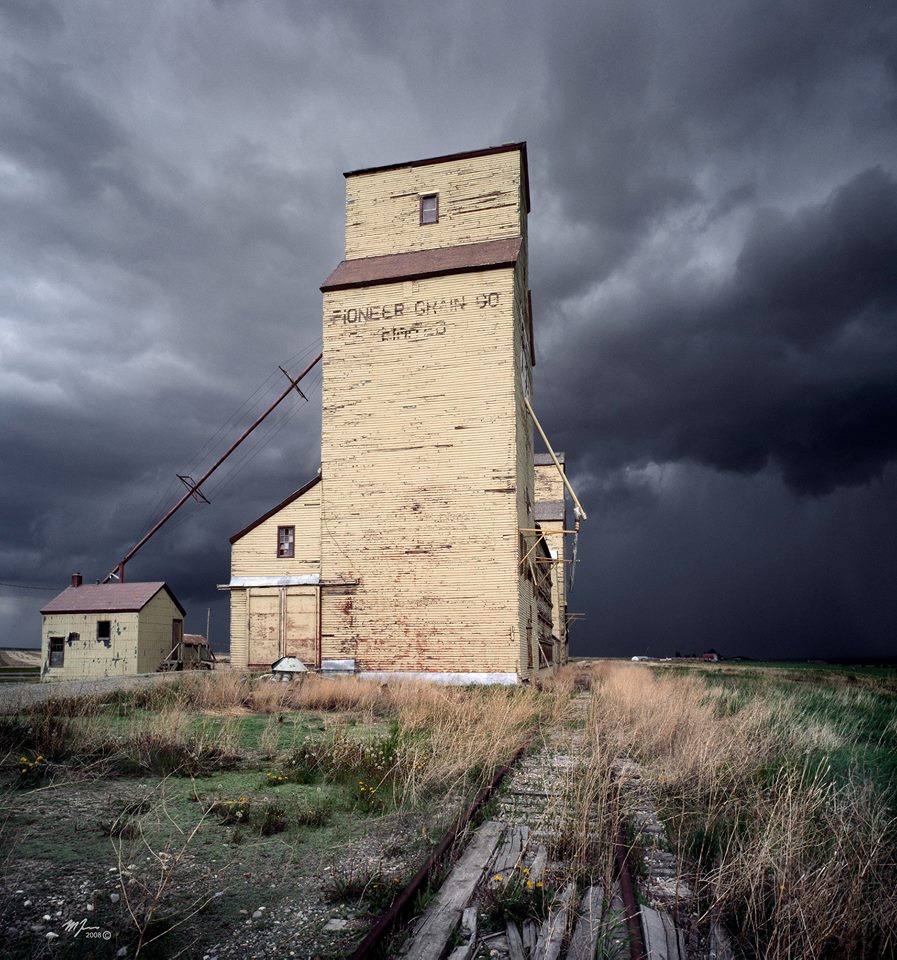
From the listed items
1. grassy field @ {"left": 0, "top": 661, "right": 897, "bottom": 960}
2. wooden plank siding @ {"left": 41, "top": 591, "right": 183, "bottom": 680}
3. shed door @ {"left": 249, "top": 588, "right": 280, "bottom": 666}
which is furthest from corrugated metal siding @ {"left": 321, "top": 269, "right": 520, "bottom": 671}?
wooden plank siding @ {"left": 41, "top": 591, "right": 183, "bottom": 680}

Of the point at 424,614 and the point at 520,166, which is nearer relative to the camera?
the point at 424,614

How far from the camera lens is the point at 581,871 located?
4.23 meters

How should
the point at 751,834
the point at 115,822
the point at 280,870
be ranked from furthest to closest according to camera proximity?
1. the point at 115,822
2. the point at 751,834
3. the point at 280,870

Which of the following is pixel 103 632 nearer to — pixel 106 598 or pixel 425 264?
pixel 106 598

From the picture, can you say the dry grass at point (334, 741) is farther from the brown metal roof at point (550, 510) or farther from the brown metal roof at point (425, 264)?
the brown metal roof at point (550, 510)

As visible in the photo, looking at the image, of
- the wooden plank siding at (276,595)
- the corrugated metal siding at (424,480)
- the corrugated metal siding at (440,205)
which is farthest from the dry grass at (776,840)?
the corrugated metal siding at (440,205)

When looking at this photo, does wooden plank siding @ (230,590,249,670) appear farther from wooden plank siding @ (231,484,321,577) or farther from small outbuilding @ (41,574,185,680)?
small outbuilding @ (41,574,185,680)

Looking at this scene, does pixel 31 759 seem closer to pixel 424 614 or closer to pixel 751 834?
pixel 751 834

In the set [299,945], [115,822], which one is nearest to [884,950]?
[299,945]

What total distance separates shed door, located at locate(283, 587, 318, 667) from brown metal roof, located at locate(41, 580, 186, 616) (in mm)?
11709

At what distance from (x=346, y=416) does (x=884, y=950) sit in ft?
67.5

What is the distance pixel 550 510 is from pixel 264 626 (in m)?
23.5

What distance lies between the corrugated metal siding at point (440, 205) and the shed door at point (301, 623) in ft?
40.2

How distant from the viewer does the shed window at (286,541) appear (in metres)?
23.8
